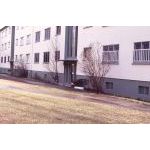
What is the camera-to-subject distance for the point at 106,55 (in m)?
15.1

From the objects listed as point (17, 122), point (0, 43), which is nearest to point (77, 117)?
point (17, 122)

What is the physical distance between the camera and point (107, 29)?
13.4 metres

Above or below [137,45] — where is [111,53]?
below

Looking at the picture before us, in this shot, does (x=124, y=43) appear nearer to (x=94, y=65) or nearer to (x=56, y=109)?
(x=94, y=65)

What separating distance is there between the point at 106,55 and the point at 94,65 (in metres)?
0.65

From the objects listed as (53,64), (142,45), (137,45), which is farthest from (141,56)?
(53,64)

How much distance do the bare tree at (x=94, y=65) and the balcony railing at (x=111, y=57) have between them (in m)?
0.17

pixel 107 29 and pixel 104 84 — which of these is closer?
pixel 107 29

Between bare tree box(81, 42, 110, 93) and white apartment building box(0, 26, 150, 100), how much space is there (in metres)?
0.18
